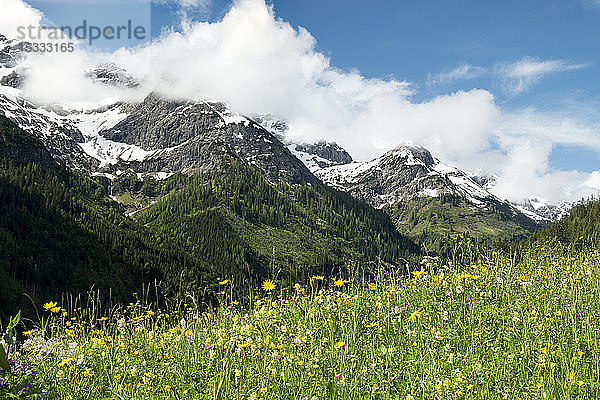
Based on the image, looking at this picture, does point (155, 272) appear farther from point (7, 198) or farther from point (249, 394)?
point (249, 394)

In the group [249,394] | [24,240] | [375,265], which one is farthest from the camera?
[24,240]

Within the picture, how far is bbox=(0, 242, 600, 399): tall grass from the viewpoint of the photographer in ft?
16.4

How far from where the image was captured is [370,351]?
596 cm

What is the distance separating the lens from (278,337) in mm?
6625

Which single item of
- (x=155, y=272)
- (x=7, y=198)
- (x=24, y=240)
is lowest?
(x=155, y=272)

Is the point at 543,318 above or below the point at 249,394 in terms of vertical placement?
above

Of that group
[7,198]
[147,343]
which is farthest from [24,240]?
[147,343]

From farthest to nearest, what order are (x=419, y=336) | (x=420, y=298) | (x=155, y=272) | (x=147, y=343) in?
(x=155, y=272), (x=420, y=298), (x=147, y=343), (x=419, y=336)

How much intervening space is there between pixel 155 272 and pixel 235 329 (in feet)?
629

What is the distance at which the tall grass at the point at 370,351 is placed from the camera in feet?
16.4

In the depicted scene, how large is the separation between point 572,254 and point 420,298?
25.3 feet

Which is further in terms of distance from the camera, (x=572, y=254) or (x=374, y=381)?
(x=572, y=254)

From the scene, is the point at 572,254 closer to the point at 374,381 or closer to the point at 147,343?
the point at 374,381

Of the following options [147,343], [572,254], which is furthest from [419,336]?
[572,254]
